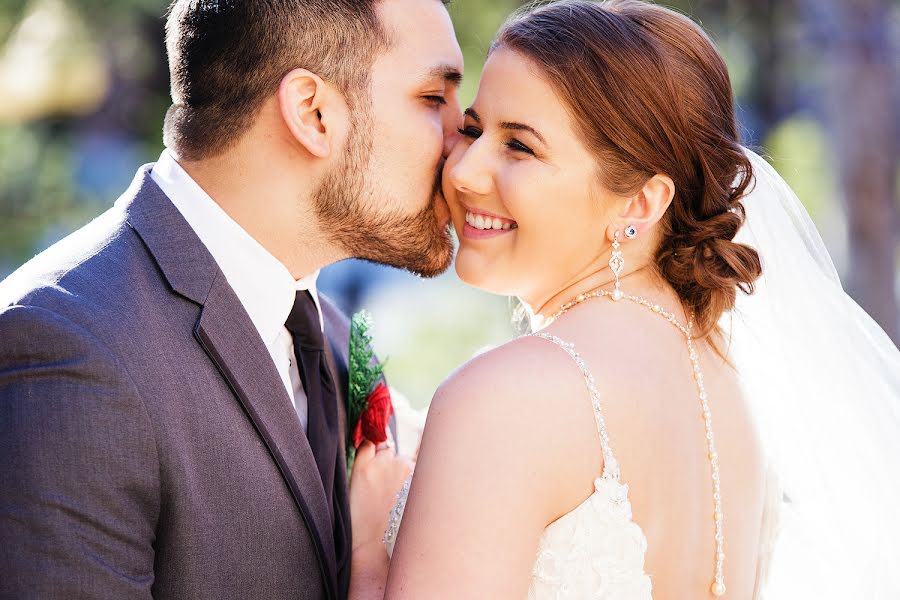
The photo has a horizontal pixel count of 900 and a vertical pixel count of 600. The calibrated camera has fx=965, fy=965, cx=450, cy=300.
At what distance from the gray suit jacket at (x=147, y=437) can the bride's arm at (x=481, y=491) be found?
17.9 inches

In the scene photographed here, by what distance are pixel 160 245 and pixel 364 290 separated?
305 inches

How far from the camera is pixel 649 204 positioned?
2.62 m

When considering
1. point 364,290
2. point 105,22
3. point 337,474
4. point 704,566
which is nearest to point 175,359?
point 337,474

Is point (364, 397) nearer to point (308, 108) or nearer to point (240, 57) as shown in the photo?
point (308, 108)

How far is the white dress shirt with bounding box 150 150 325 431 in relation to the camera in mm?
2727

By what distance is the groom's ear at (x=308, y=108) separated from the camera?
9.47 feet

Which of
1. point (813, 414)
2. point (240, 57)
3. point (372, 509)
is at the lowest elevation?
point (372, 509)

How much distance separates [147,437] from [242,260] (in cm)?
69

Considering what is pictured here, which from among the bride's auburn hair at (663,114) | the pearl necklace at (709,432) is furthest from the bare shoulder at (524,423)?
the bride's auburn hair at (663,114)

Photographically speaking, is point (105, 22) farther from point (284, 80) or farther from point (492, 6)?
point (284, 80)

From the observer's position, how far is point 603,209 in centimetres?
262

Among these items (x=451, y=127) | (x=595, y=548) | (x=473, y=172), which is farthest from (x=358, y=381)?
(x=595, y=548)

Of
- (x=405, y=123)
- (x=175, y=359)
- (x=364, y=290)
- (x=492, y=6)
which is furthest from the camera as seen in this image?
(x=492, y=6)

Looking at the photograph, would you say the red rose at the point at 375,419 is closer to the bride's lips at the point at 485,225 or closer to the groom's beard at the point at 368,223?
the groom's beard at the point at 368,223
